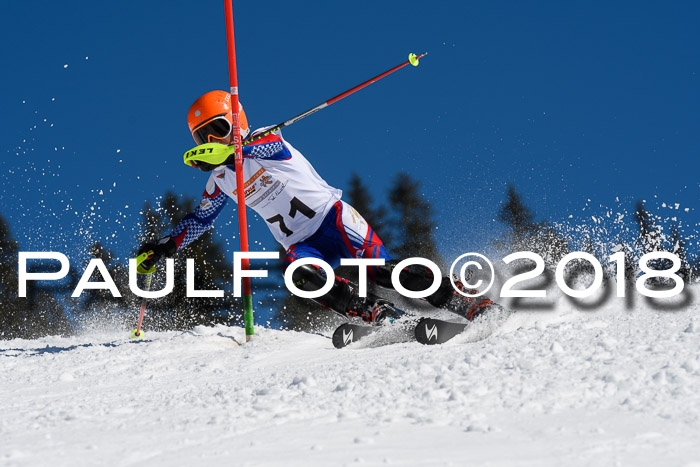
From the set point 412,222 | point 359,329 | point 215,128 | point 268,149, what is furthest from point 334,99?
point 412,222

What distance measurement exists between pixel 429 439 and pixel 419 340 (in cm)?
240

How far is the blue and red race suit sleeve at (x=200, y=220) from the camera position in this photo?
5.89m

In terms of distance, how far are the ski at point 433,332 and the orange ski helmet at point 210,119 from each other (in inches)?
91.5

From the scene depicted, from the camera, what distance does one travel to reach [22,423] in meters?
2.56

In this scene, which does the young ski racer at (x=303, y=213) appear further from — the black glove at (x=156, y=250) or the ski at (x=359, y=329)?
the black glove at (x=156, y=250)

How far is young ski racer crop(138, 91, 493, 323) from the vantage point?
4902 mm

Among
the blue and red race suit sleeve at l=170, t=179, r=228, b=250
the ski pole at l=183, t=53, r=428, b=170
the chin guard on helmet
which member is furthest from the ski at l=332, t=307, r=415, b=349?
the blue and red race suit sleeve at l=170, t=179, r=228, b=250

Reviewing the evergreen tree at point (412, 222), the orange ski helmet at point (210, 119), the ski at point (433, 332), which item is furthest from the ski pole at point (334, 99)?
the evergreen tree at point (412, 222)

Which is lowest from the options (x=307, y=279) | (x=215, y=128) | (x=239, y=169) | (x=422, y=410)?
(x=422, y=410)

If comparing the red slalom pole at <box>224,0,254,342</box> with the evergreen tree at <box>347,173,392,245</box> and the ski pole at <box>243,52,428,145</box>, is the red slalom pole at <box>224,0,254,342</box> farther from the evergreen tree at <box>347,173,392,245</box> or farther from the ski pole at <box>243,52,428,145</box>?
the evergreen tree at <box>347,173,392,245</box>

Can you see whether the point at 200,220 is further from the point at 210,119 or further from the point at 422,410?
the point at 422,410

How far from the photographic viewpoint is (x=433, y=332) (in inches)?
169

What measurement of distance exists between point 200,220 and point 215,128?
0.96 m

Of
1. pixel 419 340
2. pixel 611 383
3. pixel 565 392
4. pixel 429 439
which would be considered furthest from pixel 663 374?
pixel 419 340
